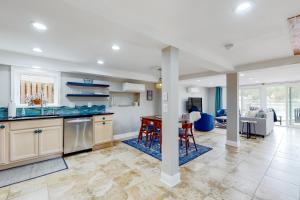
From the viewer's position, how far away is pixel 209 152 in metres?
3.58

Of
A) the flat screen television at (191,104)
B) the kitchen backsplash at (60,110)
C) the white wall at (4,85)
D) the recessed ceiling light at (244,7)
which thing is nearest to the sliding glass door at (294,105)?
the flat screen television at (191,104)

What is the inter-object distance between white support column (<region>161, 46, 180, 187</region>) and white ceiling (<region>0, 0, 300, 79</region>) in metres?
0.26

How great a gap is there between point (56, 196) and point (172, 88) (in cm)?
225

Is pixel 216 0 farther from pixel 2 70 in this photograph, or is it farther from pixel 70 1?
pixel 2 70

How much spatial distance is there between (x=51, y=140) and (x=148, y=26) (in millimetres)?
3100

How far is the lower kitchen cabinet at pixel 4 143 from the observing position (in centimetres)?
262

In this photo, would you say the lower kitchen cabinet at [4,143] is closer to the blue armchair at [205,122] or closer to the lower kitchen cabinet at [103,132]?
the lower kitchen cabinet at [103,132]

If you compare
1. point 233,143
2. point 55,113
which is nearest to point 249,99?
point 233,143

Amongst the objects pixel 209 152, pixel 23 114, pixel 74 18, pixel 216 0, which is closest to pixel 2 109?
pixel 23 114

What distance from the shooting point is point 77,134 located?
3.46 meters

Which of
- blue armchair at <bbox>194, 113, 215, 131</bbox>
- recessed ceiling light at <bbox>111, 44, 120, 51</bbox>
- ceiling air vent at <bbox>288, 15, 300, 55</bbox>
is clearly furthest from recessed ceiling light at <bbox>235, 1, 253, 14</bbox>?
blue armchair at <bbox>194, 113, 215, 131</bbox>

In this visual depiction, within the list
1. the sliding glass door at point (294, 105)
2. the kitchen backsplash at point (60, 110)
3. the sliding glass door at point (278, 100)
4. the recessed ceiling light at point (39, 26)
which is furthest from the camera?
the sliding glass door at point (278, 100)

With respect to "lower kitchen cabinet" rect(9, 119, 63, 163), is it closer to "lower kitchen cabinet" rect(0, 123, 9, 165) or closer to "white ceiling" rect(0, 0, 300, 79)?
"lower kitchen cabinet" rect(0, 123, 9, 165)

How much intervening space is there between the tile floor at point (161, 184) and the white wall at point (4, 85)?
1.91 metres
